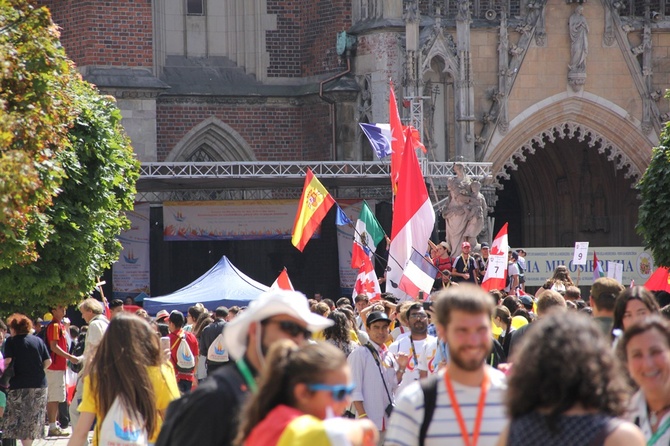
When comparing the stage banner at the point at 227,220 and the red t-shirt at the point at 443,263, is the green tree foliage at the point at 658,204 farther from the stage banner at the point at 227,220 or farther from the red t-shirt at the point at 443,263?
the stage banner at the point at 227,220

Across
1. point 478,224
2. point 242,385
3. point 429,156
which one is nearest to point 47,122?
point 242,385

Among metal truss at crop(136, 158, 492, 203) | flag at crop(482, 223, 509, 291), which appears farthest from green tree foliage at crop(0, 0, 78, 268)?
metal truss at crop(136, 158, 492, 203)

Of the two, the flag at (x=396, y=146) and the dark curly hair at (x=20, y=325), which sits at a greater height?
the flag at (x=396, y=146)

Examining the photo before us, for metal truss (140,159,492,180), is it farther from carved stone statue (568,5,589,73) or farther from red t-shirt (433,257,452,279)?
red t-shirt (433,257,452,279)

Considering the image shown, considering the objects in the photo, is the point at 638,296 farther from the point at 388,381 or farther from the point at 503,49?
the point at 503,49

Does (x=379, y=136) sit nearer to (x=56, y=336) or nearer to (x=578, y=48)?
(x=578, y=48)

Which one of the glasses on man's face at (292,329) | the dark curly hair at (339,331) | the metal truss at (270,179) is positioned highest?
the metal truss at (270,179)

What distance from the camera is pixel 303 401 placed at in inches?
163

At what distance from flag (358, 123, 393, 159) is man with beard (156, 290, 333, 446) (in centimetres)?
2012

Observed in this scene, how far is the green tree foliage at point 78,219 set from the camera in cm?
1742

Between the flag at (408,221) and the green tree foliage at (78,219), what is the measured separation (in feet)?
12.8

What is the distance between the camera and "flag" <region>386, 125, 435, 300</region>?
17.4 meters

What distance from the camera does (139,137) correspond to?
98.2 feet

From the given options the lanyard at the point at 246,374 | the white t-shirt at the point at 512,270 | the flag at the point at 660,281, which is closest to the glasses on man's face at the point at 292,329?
→ the lanyard at the point at 246,374
